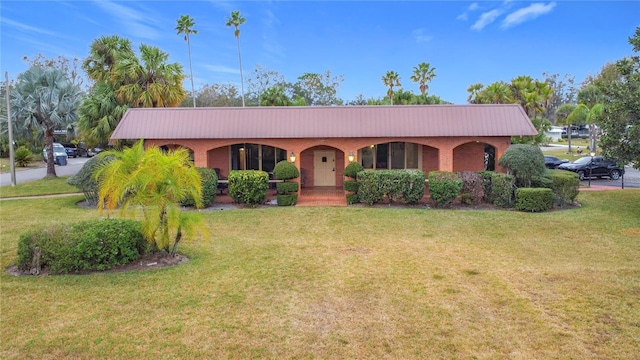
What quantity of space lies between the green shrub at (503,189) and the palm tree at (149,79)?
17.5 meters

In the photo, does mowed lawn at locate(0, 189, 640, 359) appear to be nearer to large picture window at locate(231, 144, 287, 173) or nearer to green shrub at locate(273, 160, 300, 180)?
green shrub at locate(273, 160, 300, 180)

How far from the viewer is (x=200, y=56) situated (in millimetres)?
45531

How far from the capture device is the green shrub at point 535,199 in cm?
1481

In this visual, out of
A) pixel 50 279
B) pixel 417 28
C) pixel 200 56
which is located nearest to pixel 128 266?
pixel 50 279

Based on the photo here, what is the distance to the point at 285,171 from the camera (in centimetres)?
1705

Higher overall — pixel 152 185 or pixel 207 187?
pixel 152 185

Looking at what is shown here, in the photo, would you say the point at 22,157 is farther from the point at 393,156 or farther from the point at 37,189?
the point at 393,156

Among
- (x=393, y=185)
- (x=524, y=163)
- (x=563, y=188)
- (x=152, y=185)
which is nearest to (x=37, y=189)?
(x=152, y=185)

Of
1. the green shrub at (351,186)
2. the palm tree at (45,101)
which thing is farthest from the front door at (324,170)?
the palm tree at (45,101)

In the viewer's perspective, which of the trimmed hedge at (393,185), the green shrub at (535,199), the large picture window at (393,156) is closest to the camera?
the green shrub at (535,199)

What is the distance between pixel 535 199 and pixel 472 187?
2.26m

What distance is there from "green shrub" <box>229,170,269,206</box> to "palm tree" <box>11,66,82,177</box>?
49.2ft

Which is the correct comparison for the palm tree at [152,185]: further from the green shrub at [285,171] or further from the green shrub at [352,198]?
the green shrub at [352,198]

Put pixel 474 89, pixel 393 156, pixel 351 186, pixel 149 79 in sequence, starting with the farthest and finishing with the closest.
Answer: pixel 474 89, pixel 149 79, pixel 393 156, pixel 351 186
